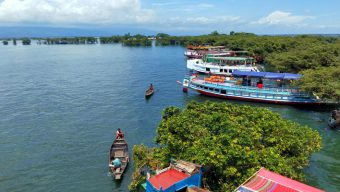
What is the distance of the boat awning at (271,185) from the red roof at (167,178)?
3343 millimetres

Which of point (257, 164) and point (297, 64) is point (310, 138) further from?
point (297, 64)

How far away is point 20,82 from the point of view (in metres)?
63.9

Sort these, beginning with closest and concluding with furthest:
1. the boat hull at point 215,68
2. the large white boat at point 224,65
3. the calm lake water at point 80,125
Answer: the calm lake water at point 80,125 → the boat hull at point 215,68 → the large white boat at point 224,65

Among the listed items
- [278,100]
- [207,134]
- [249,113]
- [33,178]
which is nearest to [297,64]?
[278,100]

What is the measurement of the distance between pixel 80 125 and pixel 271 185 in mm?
26830

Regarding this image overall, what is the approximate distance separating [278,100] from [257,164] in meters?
30.2

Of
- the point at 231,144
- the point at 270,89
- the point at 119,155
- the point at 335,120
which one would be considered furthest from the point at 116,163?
the point at 270,89

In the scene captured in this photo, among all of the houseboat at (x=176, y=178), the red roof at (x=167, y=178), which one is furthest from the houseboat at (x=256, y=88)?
Result: the red roof at (x=167, y=178)

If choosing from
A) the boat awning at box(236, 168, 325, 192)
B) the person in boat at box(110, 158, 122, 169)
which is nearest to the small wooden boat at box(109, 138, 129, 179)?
the person in boat at box(110, 158, 122, 169)

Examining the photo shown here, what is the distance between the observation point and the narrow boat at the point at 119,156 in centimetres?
2462

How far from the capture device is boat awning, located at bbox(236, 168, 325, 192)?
14912mm

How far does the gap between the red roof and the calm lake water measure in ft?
23.9

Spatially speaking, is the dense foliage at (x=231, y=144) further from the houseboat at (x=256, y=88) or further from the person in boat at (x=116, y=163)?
the houseboat at (x=256, y=88)

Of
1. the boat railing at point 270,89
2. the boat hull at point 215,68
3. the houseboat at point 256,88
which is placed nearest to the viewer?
the boat railing at point 270,89
